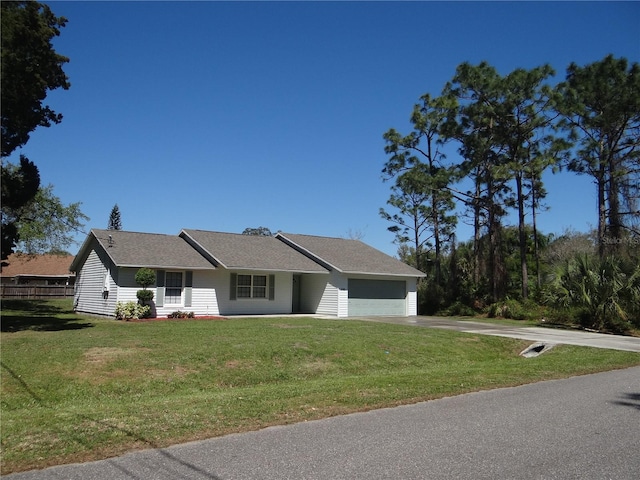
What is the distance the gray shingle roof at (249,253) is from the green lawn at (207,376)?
23.3 ft

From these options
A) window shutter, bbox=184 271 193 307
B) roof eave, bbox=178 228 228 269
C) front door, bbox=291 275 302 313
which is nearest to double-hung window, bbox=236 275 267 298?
roof eave, bbox=178 228 228 269

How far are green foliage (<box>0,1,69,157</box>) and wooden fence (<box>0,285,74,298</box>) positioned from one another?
26.3 m

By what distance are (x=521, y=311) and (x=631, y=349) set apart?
13.0m

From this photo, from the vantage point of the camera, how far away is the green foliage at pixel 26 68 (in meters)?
14.1

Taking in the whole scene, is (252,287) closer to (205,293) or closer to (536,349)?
(205,293)

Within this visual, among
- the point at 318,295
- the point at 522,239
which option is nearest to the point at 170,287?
the point at 318,295

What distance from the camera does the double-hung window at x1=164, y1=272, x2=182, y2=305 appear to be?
23344mm

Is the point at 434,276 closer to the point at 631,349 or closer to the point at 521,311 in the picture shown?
the point at 521,311

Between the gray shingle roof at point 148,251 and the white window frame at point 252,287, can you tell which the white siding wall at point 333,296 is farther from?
the gray shingle roof at point 148,251

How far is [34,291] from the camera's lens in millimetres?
38938

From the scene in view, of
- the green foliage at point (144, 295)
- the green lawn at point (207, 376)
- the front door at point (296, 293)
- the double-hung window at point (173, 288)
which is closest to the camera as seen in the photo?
the green lawn at point (207, 376)

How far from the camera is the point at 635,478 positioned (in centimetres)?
484

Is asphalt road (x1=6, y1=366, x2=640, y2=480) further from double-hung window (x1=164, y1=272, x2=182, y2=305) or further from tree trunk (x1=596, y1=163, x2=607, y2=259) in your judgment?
tree trunk (x1=596, y1=163, x2=607, y2=259)

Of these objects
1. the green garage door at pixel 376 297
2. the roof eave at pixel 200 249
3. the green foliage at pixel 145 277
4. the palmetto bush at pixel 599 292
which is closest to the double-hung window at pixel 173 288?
the green foliage at pixel 145 277
